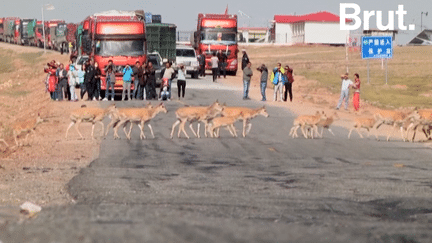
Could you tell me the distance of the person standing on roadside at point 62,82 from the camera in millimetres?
32500

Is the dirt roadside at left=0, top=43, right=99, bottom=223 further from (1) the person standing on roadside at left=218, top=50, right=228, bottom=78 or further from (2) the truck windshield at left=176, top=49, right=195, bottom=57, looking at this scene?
(2) the truck windshield at left=176, top=49, right=195, bottom=57

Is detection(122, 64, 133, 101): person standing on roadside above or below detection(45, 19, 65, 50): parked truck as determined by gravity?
below

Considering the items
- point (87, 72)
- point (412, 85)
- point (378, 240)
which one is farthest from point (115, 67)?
point (378, 240)

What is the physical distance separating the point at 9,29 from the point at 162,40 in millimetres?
56515

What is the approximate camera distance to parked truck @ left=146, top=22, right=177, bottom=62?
5097cm

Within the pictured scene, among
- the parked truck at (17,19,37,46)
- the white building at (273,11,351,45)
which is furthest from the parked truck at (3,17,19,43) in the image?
the white building at (273,11,351,45)

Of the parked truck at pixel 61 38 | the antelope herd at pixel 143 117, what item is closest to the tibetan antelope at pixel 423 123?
the antelope herd at pixel 143 117


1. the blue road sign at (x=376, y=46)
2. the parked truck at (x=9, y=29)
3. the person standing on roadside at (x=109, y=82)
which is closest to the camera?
the person standing on roadside at (x=109, y=82)

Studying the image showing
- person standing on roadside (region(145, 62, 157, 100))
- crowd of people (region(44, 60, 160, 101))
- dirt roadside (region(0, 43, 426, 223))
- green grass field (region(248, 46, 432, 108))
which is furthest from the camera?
green grass field (region(248, 46, 432, 108))

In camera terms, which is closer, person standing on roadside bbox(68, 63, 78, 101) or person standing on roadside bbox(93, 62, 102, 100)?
person standing on roadside bbox(68, 63, 78, 101)

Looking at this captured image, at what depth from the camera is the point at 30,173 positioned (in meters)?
16.6

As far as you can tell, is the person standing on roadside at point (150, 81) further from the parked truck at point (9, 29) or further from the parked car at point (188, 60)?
the parked truck at point (9, 29)

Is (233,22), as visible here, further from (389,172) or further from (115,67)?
(389,172)

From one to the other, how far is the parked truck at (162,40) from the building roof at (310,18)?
7478 cm
